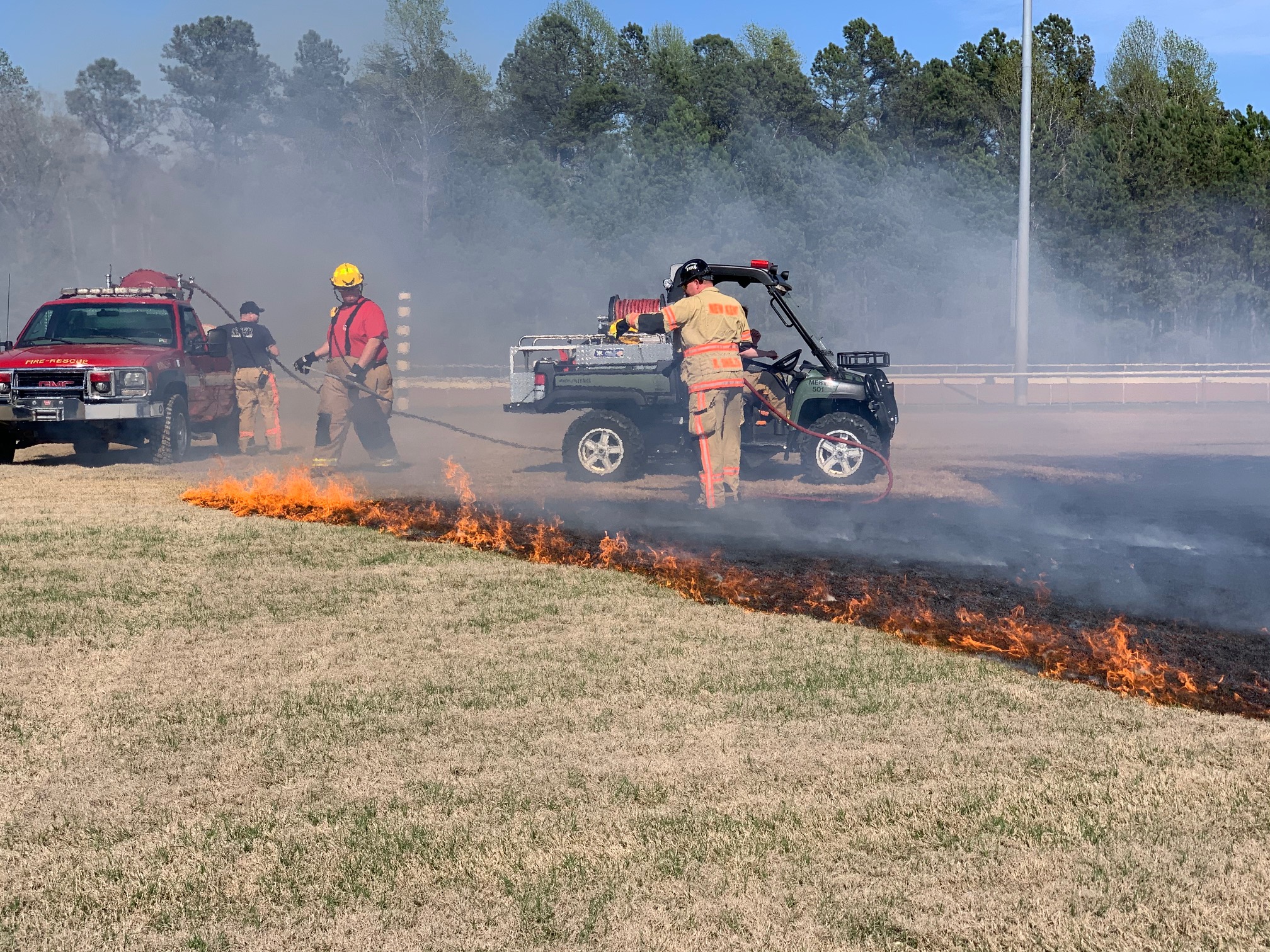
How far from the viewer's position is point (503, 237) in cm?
5494

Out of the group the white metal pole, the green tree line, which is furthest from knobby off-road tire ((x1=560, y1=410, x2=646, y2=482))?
the green tree line

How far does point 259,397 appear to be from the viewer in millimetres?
16906

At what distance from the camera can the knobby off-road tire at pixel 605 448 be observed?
42.3ft

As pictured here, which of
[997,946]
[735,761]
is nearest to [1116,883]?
[997,946]

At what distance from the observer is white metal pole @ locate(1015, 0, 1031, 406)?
86.1 ft

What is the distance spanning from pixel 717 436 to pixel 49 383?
25.0 feet

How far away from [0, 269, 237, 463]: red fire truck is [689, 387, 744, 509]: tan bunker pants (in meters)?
6.77

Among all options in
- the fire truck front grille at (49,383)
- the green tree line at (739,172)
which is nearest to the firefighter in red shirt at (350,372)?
the fire truck front grille at (49,383)

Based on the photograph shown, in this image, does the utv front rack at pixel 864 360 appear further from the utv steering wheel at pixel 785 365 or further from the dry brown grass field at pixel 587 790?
the dry brown grass field at pixel 587 790

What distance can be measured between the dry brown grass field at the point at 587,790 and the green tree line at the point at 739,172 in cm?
4409

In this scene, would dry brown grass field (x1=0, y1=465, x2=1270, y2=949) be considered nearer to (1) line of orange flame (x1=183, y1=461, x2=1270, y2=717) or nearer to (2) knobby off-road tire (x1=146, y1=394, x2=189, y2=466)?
(1) line of orange flame (x1=183, y1=461, x2=1270, y2=717)

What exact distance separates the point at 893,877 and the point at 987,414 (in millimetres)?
23093

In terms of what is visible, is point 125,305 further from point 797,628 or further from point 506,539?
point 797,628

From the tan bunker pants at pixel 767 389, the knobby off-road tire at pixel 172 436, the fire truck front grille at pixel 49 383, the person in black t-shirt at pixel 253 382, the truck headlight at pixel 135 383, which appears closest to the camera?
the tan bunker pants at pixel 767 389
